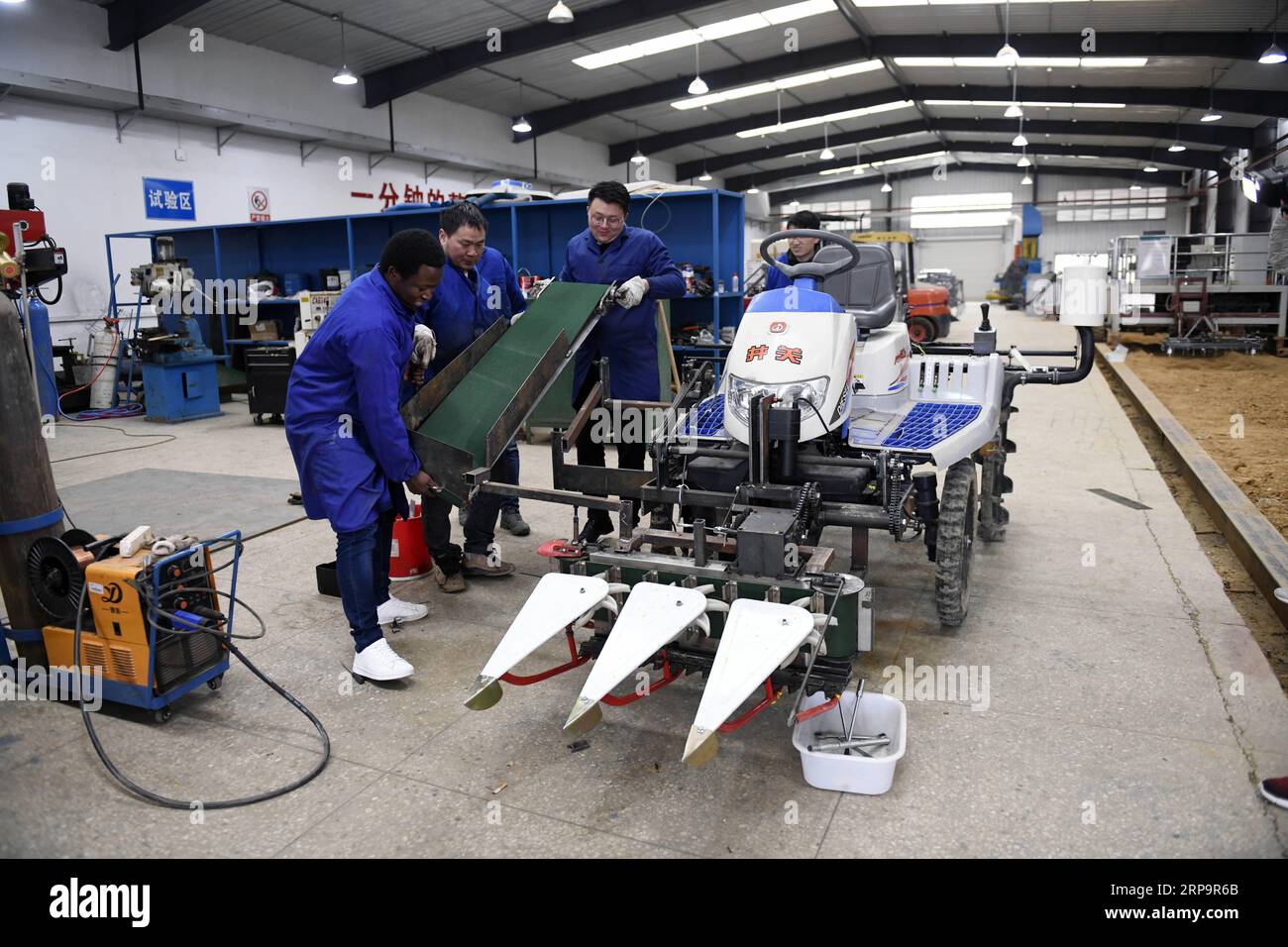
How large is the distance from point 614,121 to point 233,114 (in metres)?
9.48

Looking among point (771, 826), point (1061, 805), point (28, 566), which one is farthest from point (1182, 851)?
point (28, 566)

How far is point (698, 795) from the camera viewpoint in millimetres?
2465

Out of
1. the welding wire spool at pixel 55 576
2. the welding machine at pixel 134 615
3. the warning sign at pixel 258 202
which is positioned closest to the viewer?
the welding machine at pixel 134 615

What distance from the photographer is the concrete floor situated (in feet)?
7.45

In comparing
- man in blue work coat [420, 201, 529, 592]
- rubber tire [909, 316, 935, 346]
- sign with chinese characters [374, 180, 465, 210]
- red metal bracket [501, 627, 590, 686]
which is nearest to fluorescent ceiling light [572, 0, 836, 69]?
sign with chinese characters [374, 180, 465, 210]

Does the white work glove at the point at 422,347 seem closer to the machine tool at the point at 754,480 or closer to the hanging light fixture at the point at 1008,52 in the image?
the machine tool at the point at 754,480

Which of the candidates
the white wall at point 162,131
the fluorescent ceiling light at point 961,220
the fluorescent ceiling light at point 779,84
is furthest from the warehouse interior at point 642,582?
the fluorescent ceiling light at point 961,220

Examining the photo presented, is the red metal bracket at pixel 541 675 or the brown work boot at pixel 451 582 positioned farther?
the brown work boot at pixel 451 582

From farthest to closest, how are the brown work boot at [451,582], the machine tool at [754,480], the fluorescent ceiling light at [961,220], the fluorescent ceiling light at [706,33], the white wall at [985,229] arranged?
the fluorescent ceiling light at [961,220] → the white wall at [985,229] → the fluorescent ceiling light at [706,33] → the brown work boot at [451,582] → the machine tool at [754,480]

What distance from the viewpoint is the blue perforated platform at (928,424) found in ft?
11.3

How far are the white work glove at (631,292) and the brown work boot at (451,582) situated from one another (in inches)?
59.8

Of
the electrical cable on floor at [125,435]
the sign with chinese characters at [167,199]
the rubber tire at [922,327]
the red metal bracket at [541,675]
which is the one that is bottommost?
the red metal bracket at [541,675]

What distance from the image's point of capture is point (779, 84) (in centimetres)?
1794

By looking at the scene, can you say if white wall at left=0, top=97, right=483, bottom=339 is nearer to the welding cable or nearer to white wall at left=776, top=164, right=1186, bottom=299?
the welding cable
